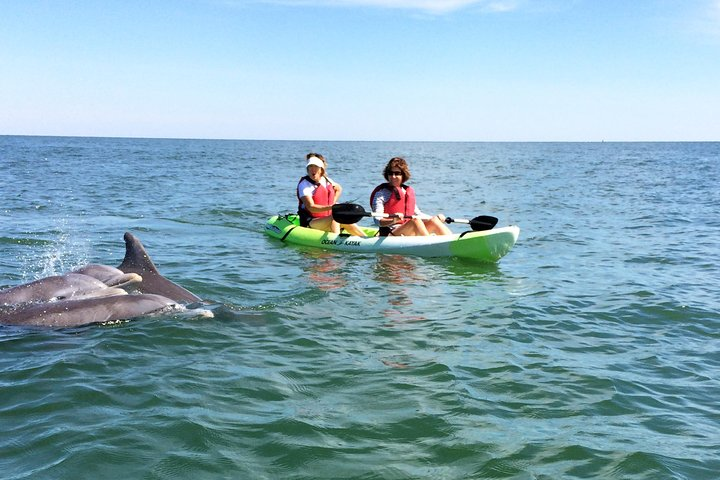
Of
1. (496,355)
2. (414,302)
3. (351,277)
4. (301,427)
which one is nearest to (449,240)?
(351,277)

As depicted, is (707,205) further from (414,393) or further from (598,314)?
(414,393)

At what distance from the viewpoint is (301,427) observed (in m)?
5.64

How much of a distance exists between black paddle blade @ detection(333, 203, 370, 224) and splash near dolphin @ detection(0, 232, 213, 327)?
543 centimetres

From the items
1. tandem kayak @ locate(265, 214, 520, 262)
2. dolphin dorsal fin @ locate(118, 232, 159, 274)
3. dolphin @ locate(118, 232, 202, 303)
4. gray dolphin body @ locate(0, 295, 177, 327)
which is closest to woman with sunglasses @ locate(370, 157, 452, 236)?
tandem kayak @ locate(265, 214, 520, 262)

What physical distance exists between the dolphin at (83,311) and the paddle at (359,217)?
594cm

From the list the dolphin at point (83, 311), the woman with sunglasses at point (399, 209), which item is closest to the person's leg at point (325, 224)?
the woman with sunglasses at point (399, 209)

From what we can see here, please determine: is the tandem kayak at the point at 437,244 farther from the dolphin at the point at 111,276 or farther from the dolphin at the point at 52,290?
the dolphin at the point at 52,290

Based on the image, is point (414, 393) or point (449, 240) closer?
point (414, 393)

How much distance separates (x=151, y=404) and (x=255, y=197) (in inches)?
819

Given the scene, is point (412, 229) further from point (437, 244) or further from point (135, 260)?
point (135, 260)

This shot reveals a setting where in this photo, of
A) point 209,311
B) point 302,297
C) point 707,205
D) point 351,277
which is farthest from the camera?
point 707,205

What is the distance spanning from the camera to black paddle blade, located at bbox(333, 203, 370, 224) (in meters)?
14.0

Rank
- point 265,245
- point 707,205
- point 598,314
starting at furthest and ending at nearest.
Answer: point 707,205 → point 265,245 → point 598,314

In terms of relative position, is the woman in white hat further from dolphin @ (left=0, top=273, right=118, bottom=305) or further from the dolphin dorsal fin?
dolphin @ (left=0, top=273, right=118, bottom=305)
